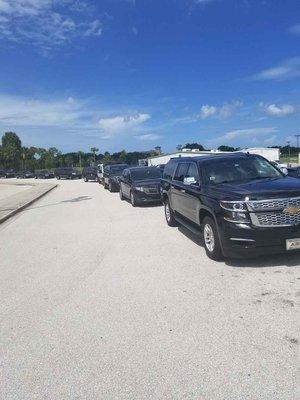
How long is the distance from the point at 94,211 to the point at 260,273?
420 inches

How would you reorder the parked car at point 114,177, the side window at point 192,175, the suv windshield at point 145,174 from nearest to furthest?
the side window at point 192,175 < the suv windshield at point 145,174 < the parked car at point 114,177

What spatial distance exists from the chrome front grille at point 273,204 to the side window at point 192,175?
6.44 ft

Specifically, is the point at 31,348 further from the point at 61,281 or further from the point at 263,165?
the point at 263,165

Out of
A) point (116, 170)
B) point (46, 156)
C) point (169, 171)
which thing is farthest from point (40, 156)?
point (169, 171)

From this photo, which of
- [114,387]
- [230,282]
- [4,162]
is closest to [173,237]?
[230,282]

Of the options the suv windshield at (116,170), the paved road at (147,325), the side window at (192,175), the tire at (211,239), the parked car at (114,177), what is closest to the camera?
the paved road at (147,325)

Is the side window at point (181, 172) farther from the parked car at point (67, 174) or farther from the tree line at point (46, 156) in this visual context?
the tree line at point (46, 156)

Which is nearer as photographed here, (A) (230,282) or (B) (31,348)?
(B) (31,348)

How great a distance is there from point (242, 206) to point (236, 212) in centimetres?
13

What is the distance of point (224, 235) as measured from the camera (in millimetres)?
6930

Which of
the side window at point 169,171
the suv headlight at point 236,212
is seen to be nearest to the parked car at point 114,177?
the side window at point 169,171

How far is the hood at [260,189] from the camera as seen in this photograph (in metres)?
6.75

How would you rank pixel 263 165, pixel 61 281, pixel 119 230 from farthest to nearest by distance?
1. pixel 119 230
2. pixel 263 165
3. pixel 61 281

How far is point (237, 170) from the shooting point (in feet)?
28.0
